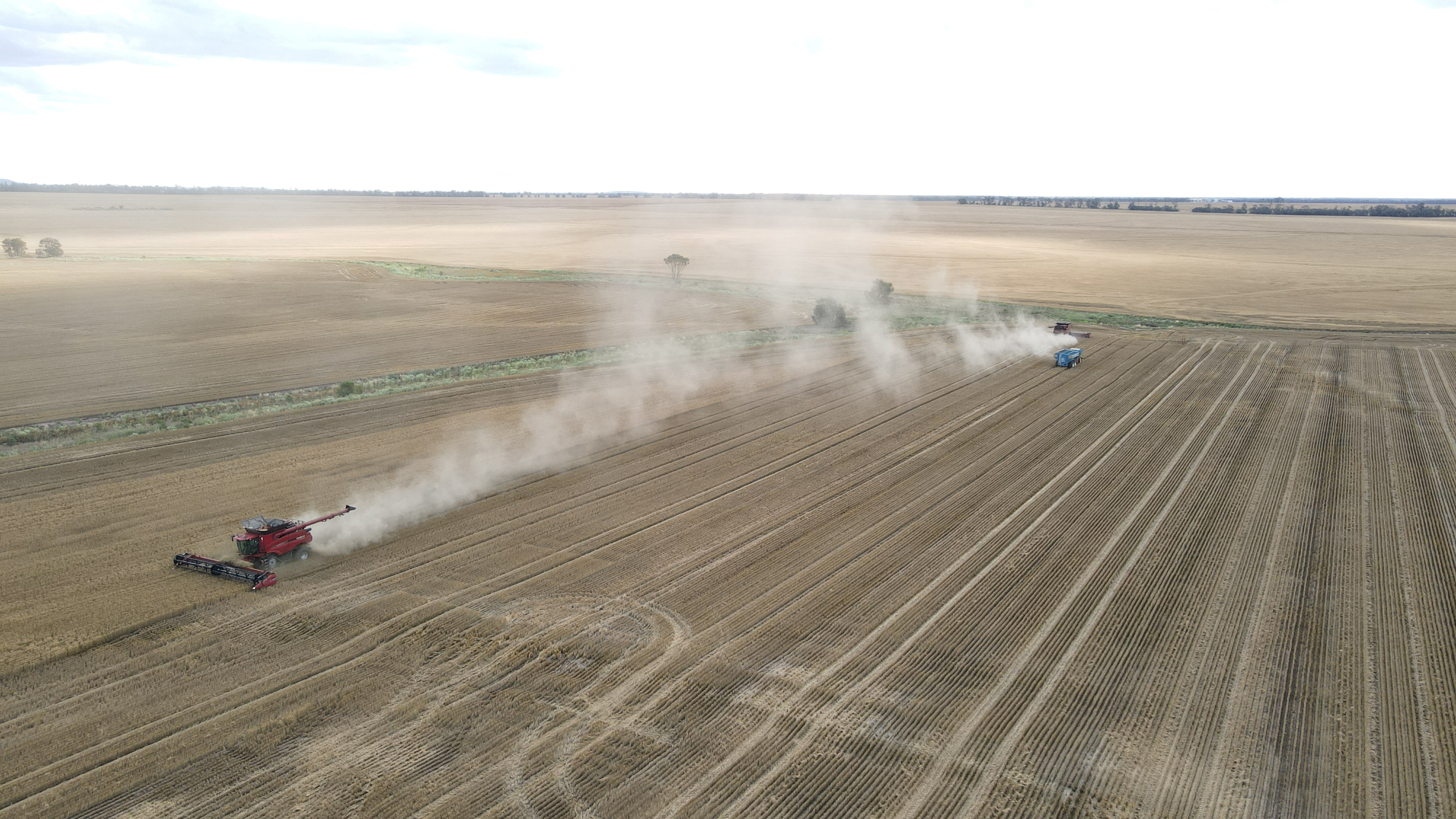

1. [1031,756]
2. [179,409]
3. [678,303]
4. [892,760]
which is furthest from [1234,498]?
[678,303]

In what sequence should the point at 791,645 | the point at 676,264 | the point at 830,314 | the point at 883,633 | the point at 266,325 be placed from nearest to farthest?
the point at 791,645 → the point at 883,633 → the point at 266,325 → the point at 830,314 → the point at 676,264

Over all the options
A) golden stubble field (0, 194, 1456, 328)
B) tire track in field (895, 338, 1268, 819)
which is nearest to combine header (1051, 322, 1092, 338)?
golden stubble field (0, 194, 1456, 328)

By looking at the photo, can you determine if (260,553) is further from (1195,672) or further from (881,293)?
(881,293)

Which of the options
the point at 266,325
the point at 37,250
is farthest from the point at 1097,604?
the point at 37,250

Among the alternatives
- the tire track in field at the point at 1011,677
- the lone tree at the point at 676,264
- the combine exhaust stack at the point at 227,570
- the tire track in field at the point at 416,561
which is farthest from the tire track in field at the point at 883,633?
the lone tree at the point at 676,264

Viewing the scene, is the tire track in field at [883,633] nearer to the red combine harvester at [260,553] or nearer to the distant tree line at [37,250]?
the red combine harvester at [260,553]

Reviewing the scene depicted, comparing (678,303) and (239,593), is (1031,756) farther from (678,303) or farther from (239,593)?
(678,303)

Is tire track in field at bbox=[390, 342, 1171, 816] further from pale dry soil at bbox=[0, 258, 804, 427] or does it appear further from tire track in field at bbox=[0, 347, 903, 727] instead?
pale dry soil at bbox=[0, 258, 804, 427]
